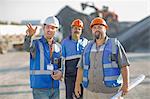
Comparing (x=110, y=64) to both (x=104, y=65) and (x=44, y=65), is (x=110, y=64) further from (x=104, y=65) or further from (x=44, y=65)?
(x=44, y=65)

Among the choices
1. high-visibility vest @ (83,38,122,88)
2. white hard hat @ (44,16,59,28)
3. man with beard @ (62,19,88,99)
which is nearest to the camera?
high-visibility vest @ (83,38,122,88)

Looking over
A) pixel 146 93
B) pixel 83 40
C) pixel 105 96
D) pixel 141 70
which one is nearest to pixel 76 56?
pixel 83 40

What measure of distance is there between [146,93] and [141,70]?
460 centimetres

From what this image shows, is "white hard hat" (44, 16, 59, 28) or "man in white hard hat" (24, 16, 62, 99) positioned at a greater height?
"white hard hat" (44, 16, 59, 28)

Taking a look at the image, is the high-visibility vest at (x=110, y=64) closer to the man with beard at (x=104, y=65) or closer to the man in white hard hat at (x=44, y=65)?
the man with beard at (x=104, y=65)

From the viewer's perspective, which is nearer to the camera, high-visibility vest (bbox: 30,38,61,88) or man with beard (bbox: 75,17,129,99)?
man with beard (bbox: 75,17,129,99)

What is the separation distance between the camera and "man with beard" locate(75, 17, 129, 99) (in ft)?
13.9

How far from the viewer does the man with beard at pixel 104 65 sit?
167 inches

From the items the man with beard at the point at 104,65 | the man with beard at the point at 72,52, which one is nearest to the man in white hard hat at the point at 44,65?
the man with beard at the point at 104,65

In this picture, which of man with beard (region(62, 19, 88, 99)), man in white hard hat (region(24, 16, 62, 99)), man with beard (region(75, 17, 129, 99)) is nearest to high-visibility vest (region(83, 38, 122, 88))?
man with beard (region(75, 17, 129, 99))

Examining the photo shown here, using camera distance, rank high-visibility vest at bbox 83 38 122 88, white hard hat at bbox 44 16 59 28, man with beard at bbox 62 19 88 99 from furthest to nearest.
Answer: man with beard at bbox 62 19 88 99 < white hard hat at bbox 44 16 59 28 < high-visibility vest at bbox 83 38 122 88

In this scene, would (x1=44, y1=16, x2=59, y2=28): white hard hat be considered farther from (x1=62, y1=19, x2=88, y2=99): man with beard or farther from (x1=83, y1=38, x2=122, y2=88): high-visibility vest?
(x1=62, y1=19, x2=88, y2=99): man with beard

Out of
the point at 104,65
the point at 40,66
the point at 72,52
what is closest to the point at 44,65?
the point at 40,66

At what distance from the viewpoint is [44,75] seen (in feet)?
15.2
